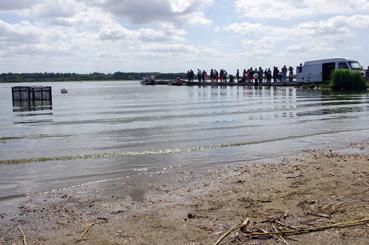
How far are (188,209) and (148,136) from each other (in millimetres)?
9625

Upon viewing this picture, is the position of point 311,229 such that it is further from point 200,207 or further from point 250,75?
point 250,75

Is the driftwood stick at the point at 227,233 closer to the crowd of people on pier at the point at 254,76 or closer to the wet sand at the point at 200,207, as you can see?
the wet sand at the point at 200,207

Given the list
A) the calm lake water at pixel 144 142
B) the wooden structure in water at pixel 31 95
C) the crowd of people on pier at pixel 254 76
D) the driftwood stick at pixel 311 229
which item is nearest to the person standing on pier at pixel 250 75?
the crowd of people on pier at pixel 254 76

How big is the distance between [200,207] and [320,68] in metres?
51.5

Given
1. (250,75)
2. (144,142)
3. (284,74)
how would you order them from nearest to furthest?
(144,142) → (284,74) → (250,75)

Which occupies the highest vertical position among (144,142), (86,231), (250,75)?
(250,75)

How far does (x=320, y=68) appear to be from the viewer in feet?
184

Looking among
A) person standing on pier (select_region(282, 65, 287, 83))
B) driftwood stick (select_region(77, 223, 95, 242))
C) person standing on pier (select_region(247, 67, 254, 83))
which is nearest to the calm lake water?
driftwood stick (select_region(77, 223, 95, 242))

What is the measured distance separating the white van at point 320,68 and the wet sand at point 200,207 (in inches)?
1763

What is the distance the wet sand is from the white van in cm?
4478

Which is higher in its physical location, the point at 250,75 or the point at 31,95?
the point at 250,75

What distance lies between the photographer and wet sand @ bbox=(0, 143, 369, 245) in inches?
241

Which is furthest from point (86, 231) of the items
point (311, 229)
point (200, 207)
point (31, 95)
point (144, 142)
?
point (31, 95)

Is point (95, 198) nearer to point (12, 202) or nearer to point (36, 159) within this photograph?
point (12, 202)
